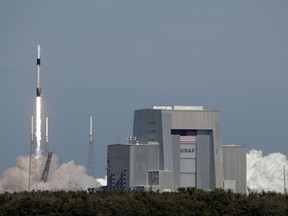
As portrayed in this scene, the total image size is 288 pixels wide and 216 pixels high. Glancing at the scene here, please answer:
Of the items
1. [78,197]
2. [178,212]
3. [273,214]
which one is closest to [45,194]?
[78,197]

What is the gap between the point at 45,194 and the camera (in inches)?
7151

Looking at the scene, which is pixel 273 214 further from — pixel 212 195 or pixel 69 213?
pixel 69 213

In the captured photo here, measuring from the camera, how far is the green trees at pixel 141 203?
563 feet

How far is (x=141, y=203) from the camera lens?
17912 centimetres

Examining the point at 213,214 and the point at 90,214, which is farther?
the point at 213,214

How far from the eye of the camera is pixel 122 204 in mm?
175750

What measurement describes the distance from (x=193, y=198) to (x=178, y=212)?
6.67 meters

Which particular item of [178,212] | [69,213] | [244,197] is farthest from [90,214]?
[244,197]

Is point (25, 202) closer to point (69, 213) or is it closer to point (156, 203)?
point (69, 213)

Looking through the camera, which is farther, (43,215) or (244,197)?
(244,197)

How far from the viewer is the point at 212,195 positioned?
611ft

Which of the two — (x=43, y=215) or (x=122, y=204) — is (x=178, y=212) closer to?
(x=122, y=204)

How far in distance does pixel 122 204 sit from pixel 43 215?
11.5 m

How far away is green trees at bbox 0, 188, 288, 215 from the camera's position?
172 meters
